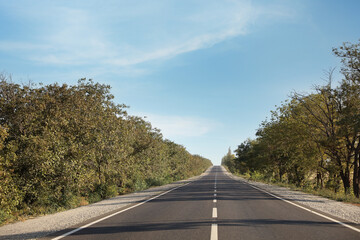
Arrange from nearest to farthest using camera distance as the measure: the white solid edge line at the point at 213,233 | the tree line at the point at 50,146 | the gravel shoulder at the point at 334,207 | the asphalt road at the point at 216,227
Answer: the white solid edge line at the point at 213,233 → the asphalt road at the point at 216,227 → the gravel shoulder at the point at 334,207 → the tree line at the point at 50,146

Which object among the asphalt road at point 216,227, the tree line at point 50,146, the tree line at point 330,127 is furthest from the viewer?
the tree line at point 330,127

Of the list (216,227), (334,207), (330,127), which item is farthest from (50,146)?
(330,127)

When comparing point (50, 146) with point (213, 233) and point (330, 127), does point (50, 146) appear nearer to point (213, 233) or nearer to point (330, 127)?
point (213, 233)

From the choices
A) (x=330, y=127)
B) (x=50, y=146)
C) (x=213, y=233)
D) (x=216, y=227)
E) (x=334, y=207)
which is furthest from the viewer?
(x=330, y=127)

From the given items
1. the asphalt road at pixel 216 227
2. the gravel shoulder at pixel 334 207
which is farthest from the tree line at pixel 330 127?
the asphalt road at pixel 216 227


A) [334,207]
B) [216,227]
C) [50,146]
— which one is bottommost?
[334,207]

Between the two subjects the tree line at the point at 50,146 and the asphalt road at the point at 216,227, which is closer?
the asphalt road at the point at 216,227

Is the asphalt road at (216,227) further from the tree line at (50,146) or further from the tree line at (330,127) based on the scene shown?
the tree line at (330,127)

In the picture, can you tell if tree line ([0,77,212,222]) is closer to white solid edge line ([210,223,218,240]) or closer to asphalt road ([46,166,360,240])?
asphalt road ([46,166,360,240])

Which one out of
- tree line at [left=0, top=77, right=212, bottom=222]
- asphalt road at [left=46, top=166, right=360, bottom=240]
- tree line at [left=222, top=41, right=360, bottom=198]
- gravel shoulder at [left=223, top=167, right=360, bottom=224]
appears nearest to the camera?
asphalt road at [left=46, top=166, right=360, bottom=240]

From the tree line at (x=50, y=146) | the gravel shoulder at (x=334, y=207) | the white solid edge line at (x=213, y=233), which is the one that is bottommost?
the gravel shoulder at (x=334, y=207)

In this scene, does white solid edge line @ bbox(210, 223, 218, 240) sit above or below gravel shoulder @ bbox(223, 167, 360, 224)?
above

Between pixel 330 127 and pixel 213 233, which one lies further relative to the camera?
pixel 330 127

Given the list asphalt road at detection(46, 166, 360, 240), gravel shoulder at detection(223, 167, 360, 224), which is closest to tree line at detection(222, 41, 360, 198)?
gravel shoulder at detection(223, 167, 360, 224)
